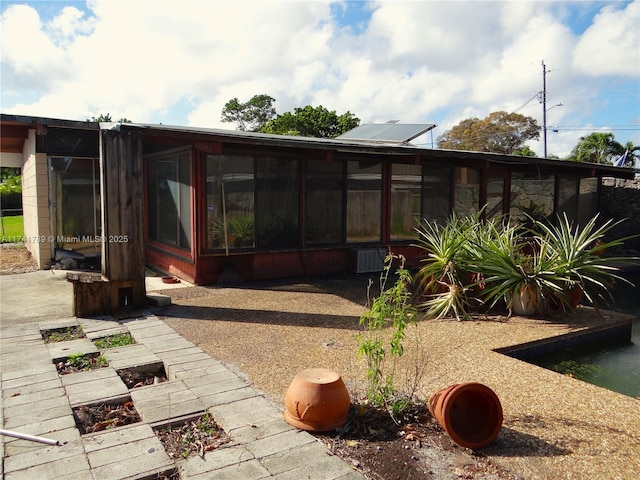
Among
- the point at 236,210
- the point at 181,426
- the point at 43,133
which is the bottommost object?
the point at 181,426

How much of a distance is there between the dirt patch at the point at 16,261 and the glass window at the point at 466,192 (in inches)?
316

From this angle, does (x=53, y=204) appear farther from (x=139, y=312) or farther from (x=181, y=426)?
(x=181, y=426)

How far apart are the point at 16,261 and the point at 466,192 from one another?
8993mm

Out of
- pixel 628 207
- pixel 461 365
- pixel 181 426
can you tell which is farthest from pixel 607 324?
pixel 628 207

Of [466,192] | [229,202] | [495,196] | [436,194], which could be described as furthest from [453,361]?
[495,196]

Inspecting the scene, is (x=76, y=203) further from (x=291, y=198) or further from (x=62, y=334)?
(x=62, y=334)

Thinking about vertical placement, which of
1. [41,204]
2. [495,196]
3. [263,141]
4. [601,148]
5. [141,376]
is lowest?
[141,376]

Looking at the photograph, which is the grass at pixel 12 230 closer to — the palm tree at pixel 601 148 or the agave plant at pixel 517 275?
the agave plant at pixel 517 275

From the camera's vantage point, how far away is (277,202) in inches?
318

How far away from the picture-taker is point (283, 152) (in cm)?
804

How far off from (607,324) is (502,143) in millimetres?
34789

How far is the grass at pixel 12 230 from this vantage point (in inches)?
504

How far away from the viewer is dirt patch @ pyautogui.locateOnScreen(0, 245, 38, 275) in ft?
27.9

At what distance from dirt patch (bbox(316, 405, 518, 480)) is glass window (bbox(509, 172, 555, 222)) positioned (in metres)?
9.08
